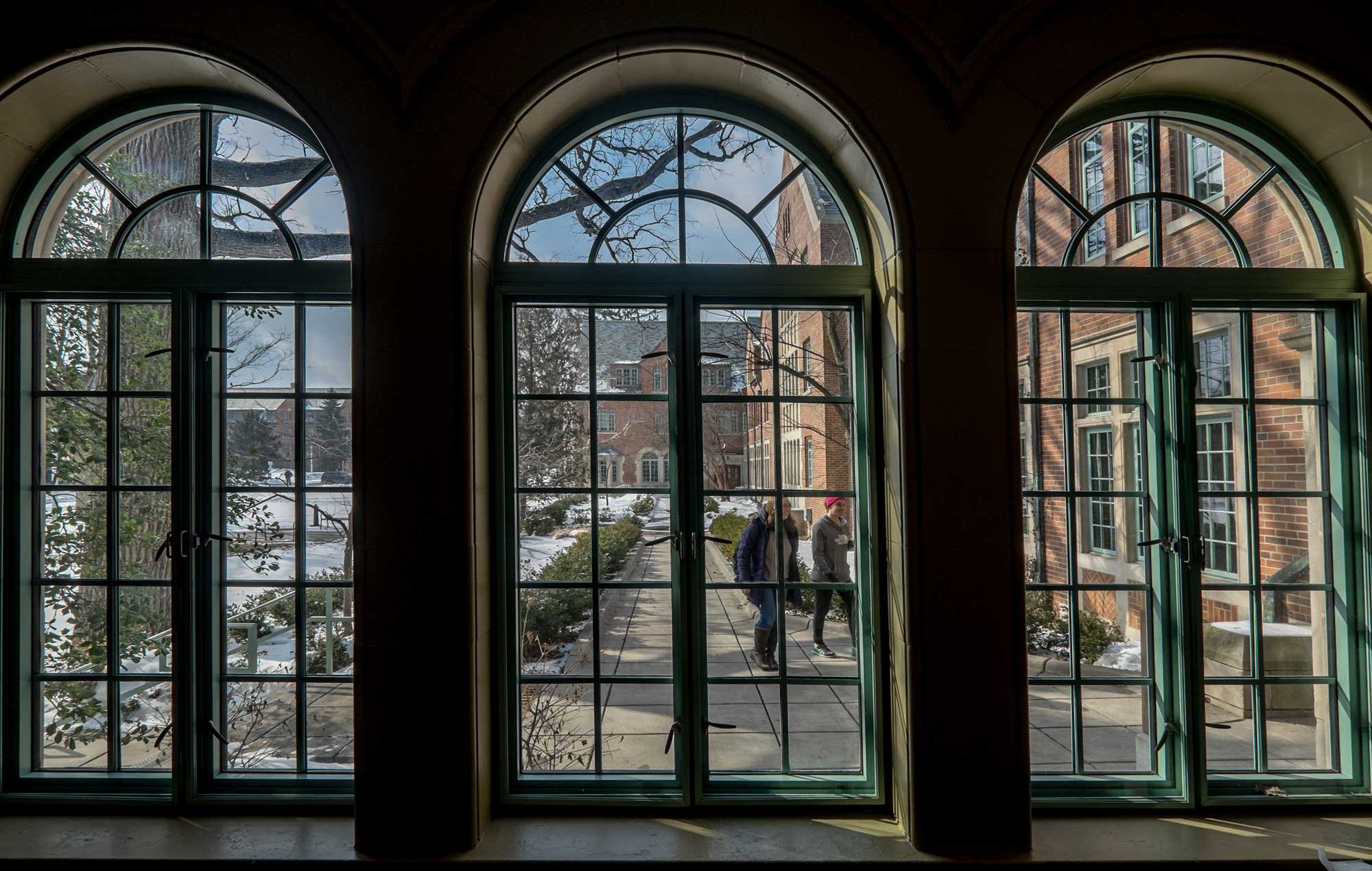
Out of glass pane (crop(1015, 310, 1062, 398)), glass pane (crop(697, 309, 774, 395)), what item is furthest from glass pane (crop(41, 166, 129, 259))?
glass pane (crop(1015, 310, 1062, 398))

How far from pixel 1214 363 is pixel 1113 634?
1.09m

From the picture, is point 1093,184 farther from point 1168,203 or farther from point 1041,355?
point 1041,355

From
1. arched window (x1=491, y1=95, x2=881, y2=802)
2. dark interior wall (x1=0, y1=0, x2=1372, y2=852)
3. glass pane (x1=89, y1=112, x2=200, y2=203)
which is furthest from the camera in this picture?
glass pane (x1=89, y1=112, x2=200, y2=203)

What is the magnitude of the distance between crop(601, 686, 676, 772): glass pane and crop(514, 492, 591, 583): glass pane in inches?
17.6

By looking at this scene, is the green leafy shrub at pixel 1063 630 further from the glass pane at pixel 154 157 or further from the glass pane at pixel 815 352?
the glass pane at pixel 154 157

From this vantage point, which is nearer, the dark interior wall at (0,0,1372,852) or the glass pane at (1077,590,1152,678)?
the dark interior wall at (0,0,1372,852)

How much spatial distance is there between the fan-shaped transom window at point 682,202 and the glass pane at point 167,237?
120 cm

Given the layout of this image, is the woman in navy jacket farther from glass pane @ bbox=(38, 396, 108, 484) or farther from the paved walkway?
glass pane @ bbox=(38, 396, 108, 484)

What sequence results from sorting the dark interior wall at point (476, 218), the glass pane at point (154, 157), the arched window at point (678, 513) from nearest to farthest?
the dark interior wall at point (476, 218) < the arched window at point (678, 513) < the glass pane at point (154, 157)

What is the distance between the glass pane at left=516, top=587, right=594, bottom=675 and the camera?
248 centimetres

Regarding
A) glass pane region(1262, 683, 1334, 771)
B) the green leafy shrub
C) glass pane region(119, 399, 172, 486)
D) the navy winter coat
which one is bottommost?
glass pane region(1262, 683, 1334, 771)

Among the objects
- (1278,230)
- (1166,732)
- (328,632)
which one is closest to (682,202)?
(328,632)

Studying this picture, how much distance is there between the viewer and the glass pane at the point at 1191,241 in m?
2.57

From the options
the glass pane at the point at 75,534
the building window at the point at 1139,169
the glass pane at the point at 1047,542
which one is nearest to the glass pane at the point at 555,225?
the glass pane at the point at 75,534
